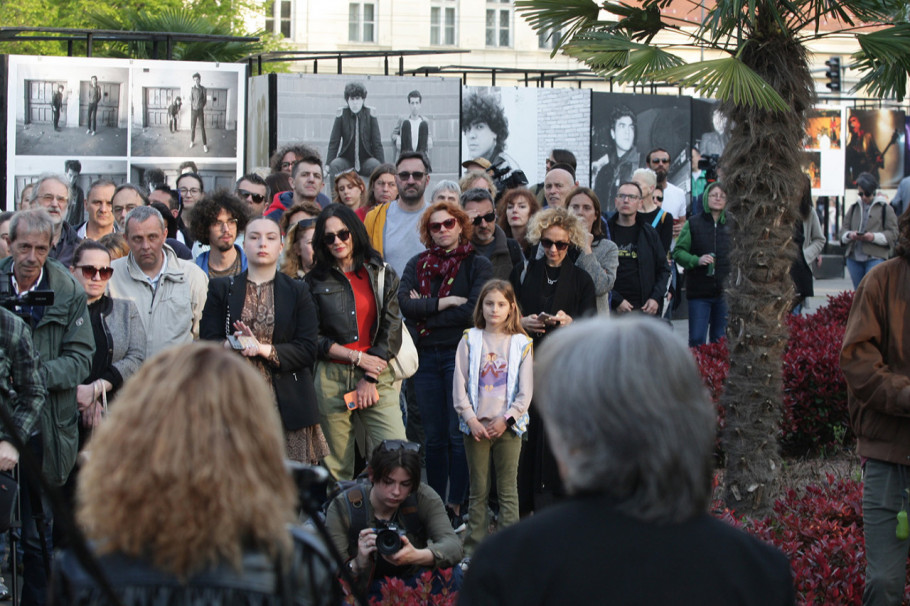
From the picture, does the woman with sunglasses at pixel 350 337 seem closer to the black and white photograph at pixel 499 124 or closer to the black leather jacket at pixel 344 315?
the black leather jacket at pixel 344 315

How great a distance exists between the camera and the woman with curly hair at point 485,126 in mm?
15812

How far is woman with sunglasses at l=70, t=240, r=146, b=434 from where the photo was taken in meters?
5.86

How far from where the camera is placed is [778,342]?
238 inches

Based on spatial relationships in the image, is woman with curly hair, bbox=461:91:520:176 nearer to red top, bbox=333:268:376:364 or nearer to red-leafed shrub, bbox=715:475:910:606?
red top, bbox=333:268:376:364

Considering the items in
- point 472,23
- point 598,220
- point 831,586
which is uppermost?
point 472,23

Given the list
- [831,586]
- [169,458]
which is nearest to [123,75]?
[831,586]

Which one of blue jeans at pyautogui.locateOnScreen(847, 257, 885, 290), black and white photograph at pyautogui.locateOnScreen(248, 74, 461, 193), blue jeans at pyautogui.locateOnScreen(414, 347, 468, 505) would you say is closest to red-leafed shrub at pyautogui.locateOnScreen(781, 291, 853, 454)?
blue jeans at pyautogui.locateOnScreen(414, 347, 468, 505)

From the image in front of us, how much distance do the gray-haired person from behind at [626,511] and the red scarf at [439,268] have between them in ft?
16.9

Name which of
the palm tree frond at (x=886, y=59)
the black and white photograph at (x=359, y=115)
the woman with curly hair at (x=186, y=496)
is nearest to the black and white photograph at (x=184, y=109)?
the black and white photograph at (x=359, y=115)

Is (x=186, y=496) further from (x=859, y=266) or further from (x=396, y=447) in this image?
(x=859, y=266)

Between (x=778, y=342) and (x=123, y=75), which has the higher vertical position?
(x=123, y=75)

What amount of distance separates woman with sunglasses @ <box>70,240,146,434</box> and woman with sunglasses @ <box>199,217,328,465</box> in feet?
1.30

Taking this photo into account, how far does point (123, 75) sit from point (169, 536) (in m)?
11.4

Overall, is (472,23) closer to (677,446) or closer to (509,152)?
(509,152)
